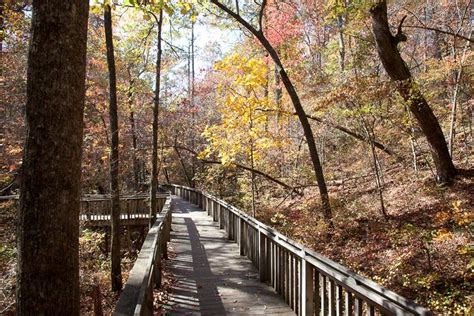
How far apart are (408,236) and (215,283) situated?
4028 millimetres

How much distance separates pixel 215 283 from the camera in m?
6.46

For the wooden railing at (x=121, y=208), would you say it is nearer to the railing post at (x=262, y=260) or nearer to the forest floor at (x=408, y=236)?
the forest floor at (x=408, y=236)

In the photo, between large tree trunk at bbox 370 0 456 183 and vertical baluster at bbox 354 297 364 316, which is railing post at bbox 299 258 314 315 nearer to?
vertical baluster at bbox 354 297 364 316

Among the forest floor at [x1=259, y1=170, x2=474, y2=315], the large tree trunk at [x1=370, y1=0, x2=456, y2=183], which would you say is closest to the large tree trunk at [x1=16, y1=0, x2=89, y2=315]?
the forest floor at [x1=259, y1=170, x2=474, y2=315]

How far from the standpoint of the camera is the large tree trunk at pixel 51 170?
200 centimetres

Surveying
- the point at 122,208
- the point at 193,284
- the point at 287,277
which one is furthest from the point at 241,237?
the point at 122,208

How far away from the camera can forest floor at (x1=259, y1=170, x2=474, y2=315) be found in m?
5.64

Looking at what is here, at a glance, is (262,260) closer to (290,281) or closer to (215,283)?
(215,283)

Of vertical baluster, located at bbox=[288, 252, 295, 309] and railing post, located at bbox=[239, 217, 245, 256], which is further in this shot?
railing post, located at bbox=[239, 217, 245, 256]

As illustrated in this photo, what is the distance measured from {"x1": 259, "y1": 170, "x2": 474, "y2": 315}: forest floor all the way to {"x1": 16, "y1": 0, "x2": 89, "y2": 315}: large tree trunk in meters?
4.63

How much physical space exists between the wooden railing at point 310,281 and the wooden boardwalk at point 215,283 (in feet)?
0.91

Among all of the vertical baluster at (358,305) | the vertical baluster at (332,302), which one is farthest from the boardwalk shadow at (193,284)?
the vertical baluster at (358,305)

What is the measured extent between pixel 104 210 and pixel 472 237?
13.3m

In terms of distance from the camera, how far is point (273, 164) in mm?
15461
